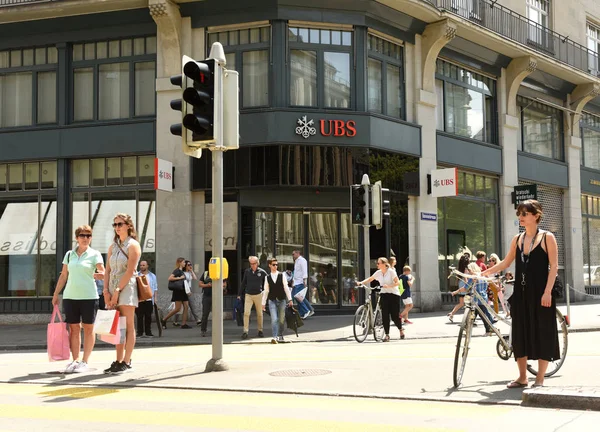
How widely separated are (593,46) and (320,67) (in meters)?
15.6

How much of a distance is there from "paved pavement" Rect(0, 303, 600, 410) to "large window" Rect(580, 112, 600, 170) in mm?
16856

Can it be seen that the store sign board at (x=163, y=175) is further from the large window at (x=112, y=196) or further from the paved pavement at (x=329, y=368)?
the paved pavement at (x=329, y=368)

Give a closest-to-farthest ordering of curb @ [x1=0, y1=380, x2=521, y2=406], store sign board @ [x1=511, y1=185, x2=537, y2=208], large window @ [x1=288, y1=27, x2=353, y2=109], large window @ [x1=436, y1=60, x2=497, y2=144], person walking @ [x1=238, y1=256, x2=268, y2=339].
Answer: curb @ [x1=0, y1=380, x2=521, y2=406]
person walking @ [x1=238, y1=256, x2=268, y2=339]
large window @ [x1=288, y1=27, x2=353, y2=109]
large window @ [x1=436, y1=60, x2=497, y2=144]
store sign board @ [x1=511, y1=185, x2=537, y2=208]

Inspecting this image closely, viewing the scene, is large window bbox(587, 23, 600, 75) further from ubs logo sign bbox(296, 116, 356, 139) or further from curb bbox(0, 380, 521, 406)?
curb bbox(0, 380, 521, 406)

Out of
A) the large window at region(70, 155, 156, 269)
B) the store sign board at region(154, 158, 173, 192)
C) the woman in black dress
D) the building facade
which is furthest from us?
the large window at region(70, 155, 156, 269)

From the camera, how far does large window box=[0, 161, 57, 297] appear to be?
22906mm

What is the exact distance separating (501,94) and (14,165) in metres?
15.8

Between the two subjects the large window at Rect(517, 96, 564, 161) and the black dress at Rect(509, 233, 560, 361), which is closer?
the black dress at Rect(509, 233, 560, 361)

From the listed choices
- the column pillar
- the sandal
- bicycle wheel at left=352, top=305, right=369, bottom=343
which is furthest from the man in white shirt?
the sandal

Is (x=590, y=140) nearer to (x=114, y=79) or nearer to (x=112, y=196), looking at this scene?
(x=114, y=79)

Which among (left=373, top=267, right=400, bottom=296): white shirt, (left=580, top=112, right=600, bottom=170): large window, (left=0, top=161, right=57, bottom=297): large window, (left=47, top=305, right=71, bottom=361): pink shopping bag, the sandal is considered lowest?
the sandal

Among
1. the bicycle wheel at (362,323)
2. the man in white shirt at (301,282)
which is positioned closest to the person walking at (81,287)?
the bicycle wheel at (362,323)

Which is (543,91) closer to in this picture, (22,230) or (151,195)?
(151,195)

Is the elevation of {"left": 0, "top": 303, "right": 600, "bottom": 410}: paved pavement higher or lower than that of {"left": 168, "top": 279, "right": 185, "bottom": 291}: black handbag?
lower
